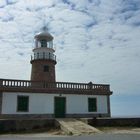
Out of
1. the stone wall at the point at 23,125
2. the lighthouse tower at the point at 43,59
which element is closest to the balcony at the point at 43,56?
the lighthouse tower at the point at 43,59

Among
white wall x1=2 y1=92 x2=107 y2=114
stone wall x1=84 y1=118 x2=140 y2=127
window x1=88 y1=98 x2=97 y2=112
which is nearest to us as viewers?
stone wall x1=84 y1=118 x2=140 y2=127

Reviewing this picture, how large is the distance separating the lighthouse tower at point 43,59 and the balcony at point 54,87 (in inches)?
90.2

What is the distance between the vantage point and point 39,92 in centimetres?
2364

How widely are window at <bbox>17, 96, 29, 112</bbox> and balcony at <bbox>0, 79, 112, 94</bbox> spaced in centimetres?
66

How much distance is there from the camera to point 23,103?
2312 centimetres

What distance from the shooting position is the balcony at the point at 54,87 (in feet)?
75.0

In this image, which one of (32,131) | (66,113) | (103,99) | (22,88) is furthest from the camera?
(103,99)

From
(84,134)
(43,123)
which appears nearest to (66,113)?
(43,123)

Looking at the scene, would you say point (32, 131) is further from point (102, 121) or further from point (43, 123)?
point (102, 121)

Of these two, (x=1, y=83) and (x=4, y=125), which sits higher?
(x=1, y=83)

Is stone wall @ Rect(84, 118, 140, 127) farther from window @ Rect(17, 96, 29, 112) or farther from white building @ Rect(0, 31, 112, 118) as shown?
window @ Rect(17, 96, 29, 112)

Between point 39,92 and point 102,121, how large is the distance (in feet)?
18.8

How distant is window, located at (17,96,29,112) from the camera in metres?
23.0

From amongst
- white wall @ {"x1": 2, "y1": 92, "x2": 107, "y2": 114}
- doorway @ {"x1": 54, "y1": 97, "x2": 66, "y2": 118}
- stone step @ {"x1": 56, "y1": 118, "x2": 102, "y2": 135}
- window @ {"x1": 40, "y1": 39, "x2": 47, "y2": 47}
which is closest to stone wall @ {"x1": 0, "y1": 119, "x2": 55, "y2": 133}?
stone step @ {"x1": 56, "y1": 118, "x2": 102, "y2": 135}
